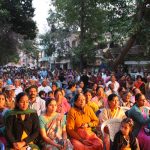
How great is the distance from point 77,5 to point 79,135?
21535mm

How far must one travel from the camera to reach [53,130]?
6.18 meters

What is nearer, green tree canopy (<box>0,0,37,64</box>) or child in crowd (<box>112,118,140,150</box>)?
child in crowd (<box>112,118,140,150</box>)

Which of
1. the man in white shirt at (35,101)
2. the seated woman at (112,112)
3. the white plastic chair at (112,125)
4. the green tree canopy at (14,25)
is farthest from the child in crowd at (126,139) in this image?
the green tree canopy at (14,25)

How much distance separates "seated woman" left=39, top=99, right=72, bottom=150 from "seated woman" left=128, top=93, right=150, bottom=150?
1.23m

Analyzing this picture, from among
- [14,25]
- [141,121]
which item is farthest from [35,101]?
[14,25]

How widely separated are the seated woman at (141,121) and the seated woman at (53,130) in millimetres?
1231

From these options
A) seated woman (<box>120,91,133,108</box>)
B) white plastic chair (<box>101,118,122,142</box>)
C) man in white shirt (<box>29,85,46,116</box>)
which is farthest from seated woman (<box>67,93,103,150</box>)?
seated woman (<box>120,91,133,108</box>)

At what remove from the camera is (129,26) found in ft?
64.4

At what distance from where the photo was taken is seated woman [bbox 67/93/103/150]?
5.97 meters

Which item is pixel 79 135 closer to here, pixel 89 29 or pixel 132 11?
pixel 132 11

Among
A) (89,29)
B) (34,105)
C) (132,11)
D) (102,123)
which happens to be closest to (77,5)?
(89,29)

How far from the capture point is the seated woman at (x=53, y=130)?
19.4ft

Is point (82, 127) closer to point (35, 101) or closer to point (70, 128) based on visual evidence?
point (70, 128)

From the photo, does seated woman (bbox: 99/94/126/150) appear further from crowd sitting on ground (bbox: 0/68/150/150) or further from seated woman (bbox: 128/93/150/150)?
seated woman (bbox: 128/93/150/150)
